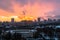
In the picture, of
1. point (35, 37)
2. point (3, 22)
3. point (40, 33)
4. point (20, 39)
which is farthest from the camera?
point (3, 22)

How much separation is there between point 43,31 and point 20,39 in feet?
31.4

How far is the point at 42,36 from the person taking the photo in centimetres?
3616

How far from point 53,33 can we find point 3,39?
8.48 meters

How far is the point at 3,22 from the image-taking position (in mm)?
64562

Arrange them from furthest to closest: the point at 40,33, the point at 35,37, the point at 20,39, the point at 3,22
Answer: the point at 3,22 → the point at 40,33 → the point at 35,37 → the point at 20,39

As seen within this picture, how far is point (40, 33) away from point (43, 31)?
2282 millimetres

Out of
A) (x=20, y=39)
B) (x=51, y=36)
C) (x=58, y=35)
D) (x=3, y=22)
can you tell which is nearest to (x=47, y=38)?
(x=51, y=36)

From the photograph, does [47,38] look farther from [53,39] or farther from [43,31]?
[43,31]

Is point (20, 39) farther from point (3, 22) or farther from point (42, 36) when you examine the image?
point (3, 22)

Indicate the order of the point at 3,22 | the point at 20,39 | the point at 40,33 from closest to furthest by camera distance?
the point at 20,39 → the point at 40,33 → the point at 3,22

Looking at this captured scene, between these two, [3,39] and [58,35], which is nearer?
[3,39]

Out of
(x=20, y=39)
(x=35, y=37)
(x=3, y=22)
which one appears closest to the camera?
(x=20, y=39)

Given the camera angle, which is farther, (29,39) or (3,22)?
(3,22)

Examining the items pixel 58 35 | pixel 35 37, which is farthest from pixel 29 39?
pixel 58 35
